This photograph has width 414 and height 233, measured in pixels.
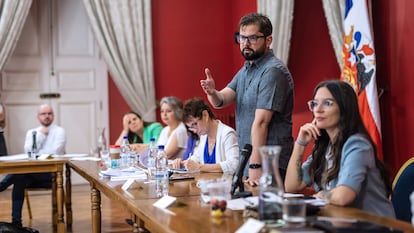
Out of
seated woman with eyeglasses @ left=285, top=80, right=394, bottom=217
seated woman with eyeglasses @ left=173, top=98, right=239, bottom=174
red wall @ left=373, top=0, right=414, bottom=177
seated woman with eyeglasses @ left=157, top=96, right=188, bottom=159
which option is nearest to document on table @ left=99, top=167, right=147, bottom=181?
seated woman with eyeglasses @ left=173, top=98, right=239, bottom=174

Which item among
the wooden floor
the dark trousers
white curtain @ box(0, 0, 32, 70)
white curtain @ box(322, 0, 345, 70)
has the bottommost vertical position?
the wooden floor

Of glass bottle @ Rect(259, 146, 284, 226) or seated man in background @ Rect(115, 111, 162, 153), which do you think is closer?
glass bottle @ Rect(259, 146, 284, 226)

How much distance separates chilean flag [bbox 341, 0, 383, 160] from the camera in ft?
12.8

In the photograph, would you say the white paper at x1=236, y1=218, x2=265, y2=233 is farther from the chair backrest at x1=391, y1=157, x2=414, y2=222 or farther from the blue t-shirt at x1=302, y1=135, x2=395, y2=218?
the chair backrest at x1=391, y1=157, x2=414, y2=222

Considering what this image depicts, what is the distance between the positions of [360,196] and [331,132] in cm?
28

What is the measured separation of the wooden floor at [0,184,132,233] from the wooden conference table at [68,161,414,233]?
76.8 inches

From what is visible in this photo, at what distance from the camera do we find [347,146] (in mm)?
2072

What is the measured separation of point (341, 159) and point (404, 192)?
490 mm

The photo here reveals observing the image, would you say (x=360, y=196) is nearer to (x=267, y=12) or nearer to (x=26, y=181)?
(x=26, y=181)

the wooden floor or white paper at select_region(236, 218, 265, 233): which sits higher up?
white paper at select_region(236, 218, 265, 233)

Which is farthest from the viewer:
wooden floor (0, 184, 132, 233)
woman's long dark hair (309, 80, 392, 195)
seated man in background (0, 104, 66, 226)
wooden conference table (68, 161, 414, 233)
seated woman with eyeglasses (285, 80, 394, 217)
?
seated man in background (0, 104, 66, 226)

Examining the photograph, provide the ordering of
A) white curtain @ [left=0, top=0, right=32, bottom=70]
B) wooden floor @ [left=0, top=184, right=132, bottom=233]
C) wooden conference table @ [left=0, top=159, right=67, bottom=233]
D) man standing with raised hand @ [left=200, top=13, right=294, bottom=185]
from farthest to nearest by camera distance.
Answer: white curtain @ [left=0, top=0, right=32, bottom=70] → wooden floor @ [left=0, top=184, right=132, bottom=233] → wooden conference table @ [left=0, top=159, right=67, bottom=233] → man standing with raised hand @ [left=200, top=13, right=294, bottom=185]

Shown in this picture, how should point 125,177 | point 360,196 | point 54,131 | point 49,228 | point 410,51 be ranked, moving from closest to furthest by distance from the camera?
point 360,196 < point 125,177 < point 410,51 < point 49,228 < point 54,131

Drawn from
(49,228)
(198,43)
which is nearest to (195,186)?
(49,228)
